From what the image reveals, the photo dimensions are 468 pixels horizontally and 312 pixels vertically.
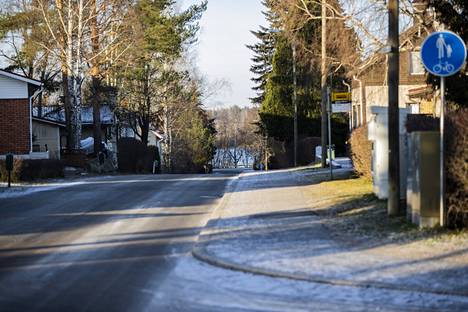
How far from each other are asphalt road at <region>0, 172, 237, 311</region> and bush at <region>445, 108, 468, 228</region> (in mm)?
4068

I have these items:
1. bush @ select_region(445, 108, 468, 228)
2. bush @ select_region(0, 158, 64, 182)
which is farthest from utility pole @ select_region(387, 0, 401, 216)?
bush @ select_region(0, 158, 64, 182)

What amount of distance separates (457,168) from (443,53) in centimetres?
171

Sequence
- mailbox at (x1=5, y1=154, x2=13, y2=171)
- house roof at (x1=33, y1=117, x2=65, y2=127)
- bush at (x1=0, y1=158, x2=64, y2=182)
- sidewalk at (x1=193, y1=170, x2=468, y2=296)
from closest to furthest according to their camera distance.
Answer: sidewalk at (x1=193, y1=170, x2=468, y2=296)
mailbox at (x1=5, y1=154, x2=13, y2=171)
bush at (x1=0, y1=158, x2=64, y2=182)
house roof at (x1=33, y1=117, x2=65, y2=127)

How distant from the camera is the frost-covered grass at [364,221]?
9953 mm

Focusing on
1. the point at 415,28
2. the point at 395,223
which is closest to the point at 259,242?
the point at 395,223

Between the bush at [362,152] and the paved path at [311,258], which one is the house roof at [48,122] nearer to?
the bush at [362,152]

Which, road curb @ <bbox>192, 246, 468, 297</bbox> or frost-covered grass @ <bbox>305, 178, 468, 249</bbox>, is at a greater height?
frost-covered grass @ <bbox>305, 178, 468, 249</bbox>

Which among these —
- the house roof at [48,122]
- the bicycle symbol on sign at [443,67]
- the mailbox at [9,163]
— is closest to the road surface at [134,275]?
the bicycle symbol on sign at [443,67]

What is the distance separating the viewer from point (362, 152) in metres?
18.9

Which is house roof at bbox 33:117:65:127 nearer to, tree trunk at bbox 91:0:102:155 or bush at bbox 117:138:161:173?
tree trunk at bbox 91:0:102:155

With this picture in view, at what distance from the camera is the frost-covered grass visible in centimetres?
995

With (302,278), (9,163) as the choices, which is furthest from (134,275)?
(9,163)

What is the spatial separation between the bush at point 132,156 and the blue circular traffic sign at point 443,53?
1290 inches

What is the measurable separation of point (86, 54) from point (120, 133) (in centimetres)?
2427
